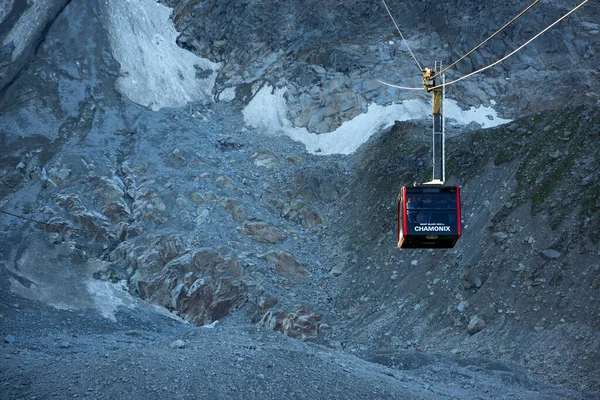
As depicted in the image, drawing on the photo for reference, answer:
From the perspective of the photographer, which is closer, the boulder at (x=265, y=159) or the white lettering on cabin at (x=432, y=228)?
the white lettering on cabin at (x=432, y=228)

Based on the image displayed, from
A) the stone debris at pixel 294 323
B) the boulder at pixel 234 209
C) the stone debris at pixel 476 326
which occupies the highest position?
the boulder at pixel 234 209

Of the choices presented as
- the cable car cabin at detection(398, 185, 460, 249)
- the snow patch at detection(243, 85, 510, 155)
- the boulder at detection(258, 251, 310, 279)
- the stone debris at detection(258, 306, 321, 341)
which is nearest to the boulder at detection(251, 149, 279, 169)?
the snow patch at detection(243, 85, 510, 155)

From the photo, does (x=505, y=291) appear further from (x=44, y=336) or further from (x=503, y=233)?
(x=44, y=336)

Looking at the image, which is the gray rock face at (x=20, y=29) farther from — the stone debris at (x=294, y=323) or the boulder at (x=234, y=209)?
the stone debris at (x=294, y=323)

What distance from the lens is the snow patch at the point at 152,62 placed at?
4372 centimetres

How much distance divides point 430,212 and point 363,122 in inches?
870

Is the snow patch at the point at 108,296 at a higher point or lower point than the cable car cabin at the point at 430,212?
lower

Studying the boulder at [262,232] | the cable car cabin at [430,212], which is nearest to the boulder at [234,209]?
the boulder at [262,232]

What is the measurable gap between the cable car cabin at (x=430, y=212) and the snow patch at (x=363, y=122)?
2037cm

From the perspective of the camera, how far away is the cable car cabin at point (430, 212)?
19125 mm

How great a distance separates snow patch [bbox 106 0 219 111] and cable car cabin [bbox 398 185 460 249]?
86.9 feet

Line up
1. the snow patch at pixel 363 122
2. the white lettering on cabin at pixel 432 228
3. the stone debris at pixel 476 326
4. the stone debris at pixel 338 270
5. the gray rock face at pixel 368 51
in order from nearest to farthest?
the white lettering on cabin at pixel 432 228, the stone debris at pixel 476 326, the stone debris at pixel 338 270, the snow patch at pixel 363 122, the gray rock face at pixel 368 51

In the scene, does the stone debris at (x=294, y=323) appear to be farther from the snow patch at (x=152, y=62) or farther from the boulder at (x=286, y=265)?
the snow patch at (x=152, y=62)

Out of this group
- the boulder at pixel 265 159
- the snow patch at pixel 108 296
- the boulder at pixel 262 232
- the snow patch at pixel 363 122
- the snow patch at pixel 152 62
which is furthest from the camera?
the snow patch at pixel 152 62
